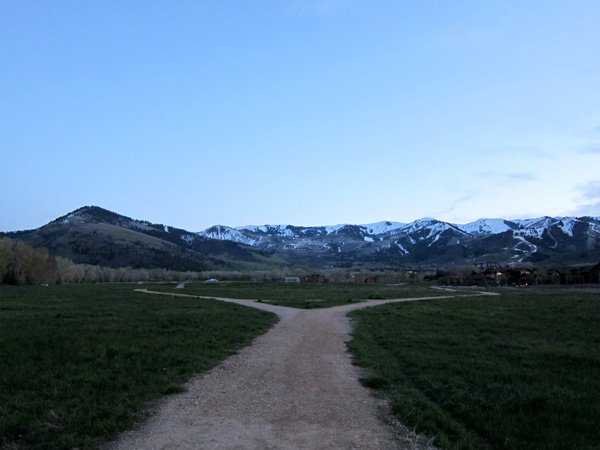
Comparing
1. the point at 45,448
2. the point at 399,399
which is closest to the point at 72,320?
the point at 45,448

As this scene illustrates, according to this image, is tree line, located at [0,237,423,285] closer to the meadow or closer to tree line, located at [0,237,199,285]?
tree line, located at [0,237,199,285]

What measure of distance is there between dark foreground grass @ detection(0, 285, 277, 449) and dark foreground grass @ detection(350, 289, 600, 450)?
5.54 m

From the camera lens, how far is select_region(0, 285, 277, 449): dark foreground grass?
8.12 m

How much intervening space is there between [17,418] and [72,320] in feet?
55.0

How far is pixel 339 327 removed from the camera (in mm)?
22891

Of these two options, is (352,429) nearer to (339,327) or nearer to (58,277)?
(339,327)

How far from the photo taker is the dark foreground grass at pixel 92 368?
26.7 feet

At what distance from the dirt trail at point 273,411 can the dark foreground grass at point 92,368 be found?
2.30 ft

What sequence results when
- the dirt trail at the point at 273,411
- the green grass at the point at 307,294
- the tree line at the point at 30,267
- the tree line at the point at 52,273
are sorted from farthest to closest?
the tree line at the point at 52,273, the tree line at the point at 30,267, the green grass at the point at 307,294, the dirt trail at the point at 273,411

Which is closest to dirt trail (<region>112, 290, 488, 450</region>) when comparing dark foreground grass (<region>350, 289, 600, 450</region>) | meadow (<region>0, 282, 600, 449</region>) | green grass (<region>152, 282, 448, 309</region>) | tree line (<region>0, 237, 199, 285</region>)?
meadow (<region>0, 282, 600, 449</region>)

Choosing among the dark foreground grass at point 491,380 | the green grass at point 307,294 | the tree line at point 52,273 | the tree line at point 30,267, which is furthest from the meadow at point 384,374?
the tree line at point 52,273

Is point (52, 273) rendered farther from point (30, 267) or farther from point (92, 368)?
point (92, 368)

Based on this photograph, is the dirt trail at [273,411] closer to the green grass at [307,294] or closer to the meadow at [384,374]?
the meadow at [384,374]

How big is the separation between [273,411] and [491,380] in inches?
→ 247
